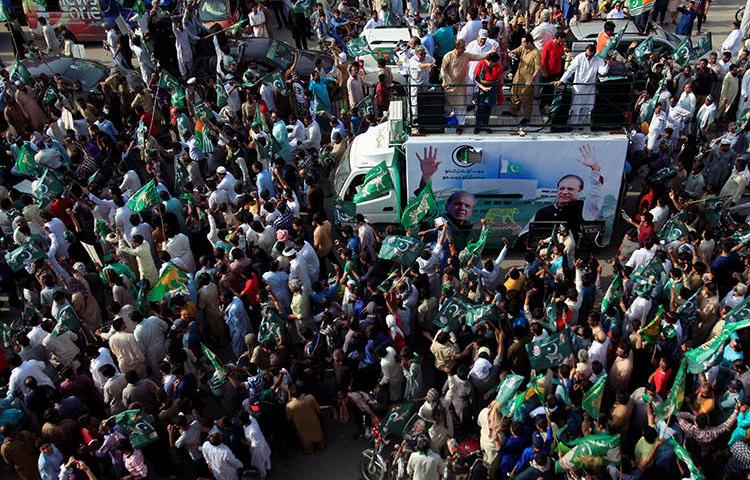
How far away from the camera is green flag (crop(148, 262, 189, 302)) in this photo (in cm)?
1087

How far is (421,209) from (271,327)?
3309 mm

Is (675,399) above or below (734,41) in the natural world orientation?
below

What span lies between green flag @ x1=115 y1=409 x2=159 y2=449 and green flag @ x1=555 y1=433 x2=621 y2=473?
494cm

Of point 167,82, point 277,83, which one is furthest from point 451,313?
point 167,82

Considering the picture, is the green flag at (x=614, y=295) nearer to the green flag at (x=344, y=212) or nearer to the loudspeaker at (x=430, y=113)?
the loudspeaker at (x=430, y=113)

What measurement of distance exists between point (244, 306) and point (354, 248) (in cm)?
204

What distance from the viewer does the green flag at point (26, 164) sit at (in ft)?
46.9

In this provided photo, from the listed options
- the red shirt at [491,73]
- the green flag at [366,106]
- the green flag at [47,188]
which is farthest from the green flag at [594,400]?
the green flag at [47,188]

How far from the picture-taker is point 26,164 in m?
14.3

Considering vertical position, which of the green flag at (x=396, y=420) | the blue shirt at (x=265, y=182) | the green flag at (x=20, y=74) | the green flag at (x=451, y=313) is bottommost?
the green flag at (x=396, y=420)

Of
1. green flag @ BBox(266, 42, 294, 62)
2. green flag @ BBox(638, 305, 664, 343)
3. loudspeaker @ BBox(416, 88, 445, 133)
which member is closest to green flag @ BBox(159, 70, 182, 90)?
green flag @ BBox(266, 42, 294, 62)

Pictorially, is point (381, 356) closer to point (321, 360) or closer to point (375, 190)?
point (321, 360)

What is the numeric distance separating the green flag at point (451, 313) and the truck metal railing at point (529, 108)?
3747 mm

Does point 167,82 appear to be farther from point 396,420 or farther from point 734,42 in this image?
point 734,42
